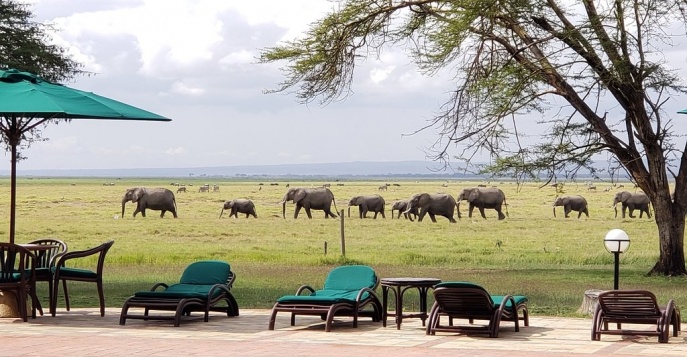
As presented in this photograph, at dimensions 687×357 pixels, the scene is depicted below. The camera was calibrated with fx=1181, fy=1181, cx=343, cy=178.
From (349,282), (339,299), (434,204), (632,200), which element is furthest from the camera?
(632,200)

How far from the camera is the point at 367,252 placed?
110 ft

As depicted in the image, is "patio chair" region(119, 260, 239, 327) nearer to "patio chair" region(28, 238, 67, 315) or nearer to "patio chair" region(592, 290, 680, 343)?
"patio chair" region(28, 238, 67, 315)

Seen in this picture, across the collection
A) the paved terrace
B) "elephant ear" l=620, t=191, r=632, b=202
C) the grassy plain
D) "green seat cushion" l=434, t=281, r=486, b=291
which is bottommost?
the grassy plain

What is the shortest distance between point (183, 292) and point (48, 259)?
2.03m

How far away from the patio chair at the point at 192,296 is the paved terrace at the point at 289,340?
0.52 feet

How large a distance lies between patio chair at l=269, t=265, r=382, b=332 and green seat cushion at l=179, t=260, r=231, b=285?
121cm

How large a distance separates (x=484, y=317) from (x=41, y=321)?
Result: 5.12 m

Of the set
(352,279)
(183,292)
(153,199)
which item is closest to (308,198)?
(153,199)

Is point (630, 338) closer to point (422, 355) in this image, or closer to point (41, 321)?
point (422, 355)

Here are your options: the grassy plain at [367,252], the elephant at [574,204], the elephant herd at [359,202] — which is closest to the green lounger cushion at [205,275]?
the grassy plain at [367,252]

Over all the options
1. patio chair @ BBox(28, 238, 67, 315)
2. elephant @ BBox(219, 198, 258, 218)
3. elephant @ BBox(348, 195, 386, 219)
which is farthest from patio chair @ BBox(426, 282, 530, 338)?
elephant @ BBox(348, 195, 386, 219)

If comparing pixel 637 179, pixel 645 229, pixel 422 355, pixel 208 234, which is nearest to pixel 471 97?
pixel 637 179

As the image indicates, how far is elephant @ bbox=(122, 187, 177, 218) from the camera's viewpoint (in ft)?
215

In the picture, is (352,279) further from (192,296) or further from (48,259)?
(48,259)
